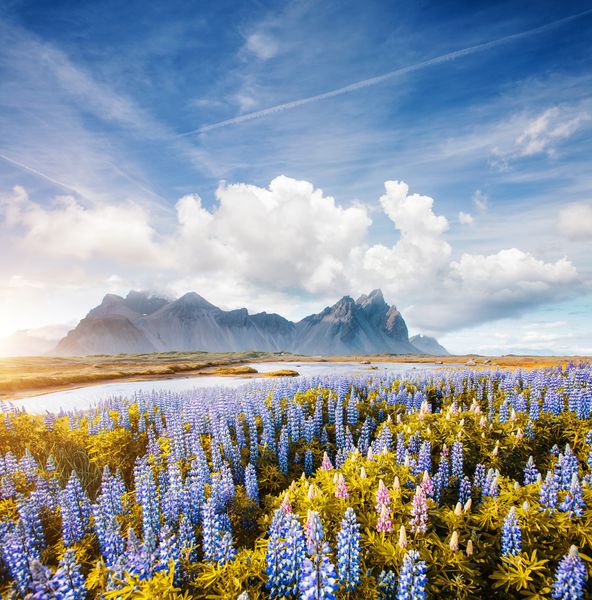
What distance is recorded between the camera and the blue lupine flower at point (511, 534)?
5281mm

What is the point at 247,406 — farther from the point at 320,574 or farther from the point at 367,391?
the point at 320,574

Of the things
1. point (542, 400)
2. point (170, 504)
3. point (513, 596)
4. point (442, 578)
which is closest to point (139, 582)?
point (170, 504)

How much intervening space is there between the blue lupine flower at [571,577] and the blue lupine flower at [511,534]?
2.45 feet

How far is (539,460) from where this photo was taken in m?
11.5

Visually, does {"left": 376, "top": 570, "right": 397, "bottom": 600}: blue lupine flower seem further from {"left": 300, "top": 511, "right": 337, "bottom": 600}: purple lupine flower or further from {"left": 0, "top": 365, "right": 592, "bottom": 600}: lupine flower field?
{"left": 300, "top": 511, "right": 337, "bottom": 600}: purple lupine flower

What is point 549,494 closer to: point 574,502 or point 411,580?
point 574,502

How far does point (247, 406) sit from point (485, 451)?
8.10m

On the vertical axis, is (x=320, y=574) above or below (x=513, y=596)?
above

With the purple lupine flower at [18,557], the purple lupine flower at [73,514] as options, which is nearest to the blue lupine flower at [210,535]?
the purple lupine flower at [18,557]

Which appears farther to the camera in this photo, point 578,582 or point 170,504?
point 170,504

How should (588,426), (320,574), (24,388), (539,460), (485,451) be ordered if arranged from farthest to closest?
(24,388)
(588,426)
(539,460)
(485,451)
(320,574)

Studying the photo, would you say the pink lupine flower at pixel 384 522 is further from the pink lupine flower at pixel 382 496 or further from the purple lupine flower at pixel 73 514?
the purple lupine flower at pixel 73 514

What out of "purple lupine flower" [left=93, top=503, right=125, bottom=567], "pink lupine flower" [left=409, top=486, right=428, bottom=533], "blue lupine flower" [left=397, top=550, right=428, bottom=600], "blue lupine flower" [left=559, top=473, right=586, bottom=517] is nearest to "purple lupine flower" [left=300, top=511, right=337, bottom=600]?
"blue lupine flower" [left=397, top=550, right=428, bottom=600]

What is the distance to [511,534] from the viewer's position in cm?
537
